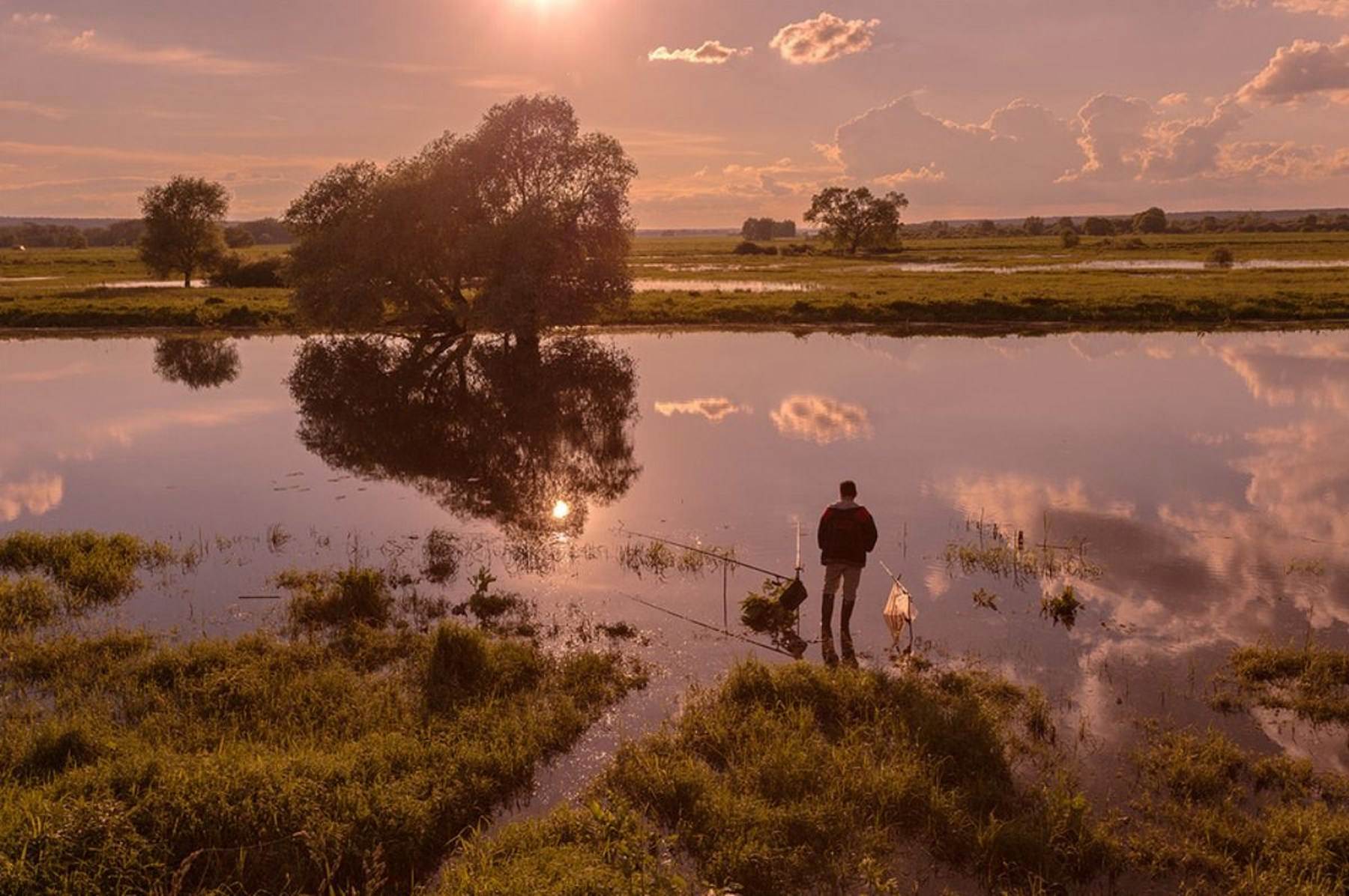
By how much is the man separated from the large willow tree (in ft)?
118

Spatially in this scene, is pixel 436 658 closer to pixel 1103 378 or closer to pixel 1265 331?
pixel 1103 378

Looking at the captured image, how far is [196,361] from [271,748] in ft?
134

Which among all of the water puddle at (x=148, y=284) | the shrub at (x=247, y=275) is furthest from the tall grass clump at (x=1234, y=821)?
the water puddle at (x=148, y=284)

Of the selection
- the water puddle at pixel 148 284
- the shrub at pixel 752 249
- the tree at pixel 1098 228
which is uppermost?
the tree at pixel 1098 228

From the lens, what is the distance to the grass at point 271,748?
27.0 feet

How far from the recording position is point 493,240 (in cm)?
4788

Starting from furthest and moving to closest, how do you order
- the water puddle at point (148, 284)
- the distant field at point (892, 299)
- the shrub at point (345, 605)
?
the water puddle at point (148, 284) → the distant field at point (892, 299) → the shrub at point (345, 605)

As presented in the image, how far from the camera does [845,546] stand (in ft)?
45.1

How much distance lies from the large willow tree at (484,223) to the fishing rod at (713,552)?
100ft

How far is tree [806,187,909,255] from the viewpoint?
479 feet

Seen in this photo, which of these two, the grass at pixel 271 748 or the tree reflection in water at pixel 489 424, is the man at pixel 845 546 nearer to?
the grass at pixel 271 748

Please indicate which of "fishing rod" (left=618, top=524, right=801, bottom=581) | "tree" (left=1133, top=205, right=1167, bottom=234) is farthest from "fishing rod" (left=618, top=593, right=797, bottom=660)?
"tree" (left=1133, top=205, right=1167, bottom=234)

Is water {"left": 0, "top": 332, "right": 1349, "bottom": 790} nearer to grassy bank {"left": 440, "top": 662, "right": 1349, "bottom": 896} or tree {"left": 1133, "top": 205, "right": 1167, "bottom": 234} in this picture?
grassy bank {"left": 440, "top": 662, "right": 1349, "bottom": 896}

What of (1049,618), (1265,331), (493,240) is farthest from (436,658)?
(1265,331)
